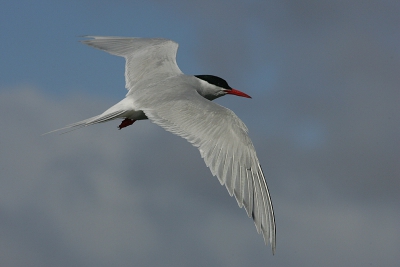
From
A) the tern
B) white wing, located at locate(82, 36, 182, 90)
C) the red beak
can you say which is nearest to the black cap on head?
the tern

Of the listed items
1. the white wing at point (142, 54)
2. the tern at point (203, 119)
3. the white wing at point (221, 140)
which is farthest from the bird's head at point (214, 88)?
the white wing at point (221, 140)

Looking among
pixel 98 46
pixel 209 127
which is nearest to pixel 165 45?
pixel 98 46

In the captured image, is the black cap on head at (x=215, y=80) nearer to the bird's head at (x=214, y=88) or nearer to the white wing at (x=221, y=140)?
the bird's head at (x=214, y=88)

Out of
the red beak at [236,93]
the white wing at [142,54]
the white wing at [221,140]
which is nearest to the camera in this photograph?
the white wing at [221,140]

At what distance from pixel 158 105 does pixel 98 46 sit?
3.19 meters

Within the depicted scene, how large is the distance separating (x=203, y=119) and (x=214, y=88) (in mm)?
1956

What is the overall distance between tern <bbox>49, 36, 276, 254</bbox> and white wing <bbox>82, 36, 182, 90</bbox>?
17mm

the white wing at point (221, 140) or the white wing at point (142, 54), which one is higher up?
the white wing at point (142, 54)

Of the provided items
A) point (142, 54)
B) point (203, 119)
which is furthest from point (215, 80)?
point (203, 119)

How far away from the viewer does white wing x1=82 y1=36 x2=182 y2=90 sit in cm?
864

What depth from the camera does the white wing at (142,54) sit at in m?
8.64

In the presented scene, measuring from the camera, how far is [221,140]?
6.39 meters

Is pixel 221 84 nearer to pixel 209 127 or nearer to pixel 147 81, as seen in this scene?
pixel 147 81

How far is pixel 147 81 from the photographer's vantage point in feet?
27.0
